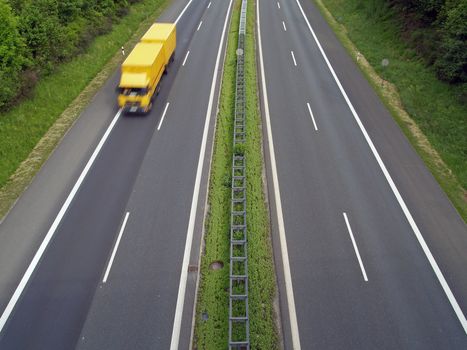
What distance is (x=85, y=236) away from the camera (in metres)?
16.6

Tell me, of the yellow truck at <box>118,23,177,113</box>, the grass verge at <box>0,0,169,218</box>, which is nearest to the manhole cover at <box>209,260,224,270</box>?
the grass verge at <box>0,0,169,218</box>

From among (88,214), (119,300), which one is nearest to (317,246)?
(119,300)

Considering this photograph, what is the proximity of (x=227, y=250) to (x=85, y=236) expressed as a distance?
6569mm

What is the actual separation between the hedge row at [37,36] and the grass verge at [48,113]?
83 centimetres

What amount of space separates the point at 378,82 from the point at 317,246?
19140mm

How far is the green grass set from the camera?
13.0 m

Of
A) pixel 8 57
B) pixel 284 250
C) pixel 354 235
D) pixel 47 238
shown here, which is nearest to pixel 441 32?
pixel 354 235

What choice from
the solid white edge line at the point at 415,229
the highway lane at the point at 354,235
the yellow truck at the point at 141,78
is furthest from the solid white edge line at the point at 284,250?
the yellow truck at the point at 141,78

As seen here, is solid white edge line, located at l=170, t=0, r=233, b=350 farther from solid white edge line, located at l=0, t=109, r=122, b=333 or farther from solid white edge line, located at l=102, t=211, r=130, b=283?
solid white edge line, located at l=0, t=109, r=122, b=333

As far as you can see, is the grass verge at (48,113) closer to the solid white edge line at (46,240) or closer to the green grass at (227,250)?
the solid white edge line at (46,240)

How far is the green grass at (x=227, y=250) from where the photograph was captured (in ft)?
42.7

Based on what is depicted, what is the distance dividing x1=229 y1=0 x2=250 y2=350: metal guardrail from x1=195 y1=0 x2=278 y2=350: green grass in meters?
0.31

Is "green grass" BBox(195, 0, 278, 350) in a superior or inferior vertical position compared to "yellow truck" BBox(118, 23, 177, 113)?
inferior

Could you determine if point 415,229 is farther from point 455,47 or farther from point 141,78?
point 141,78
